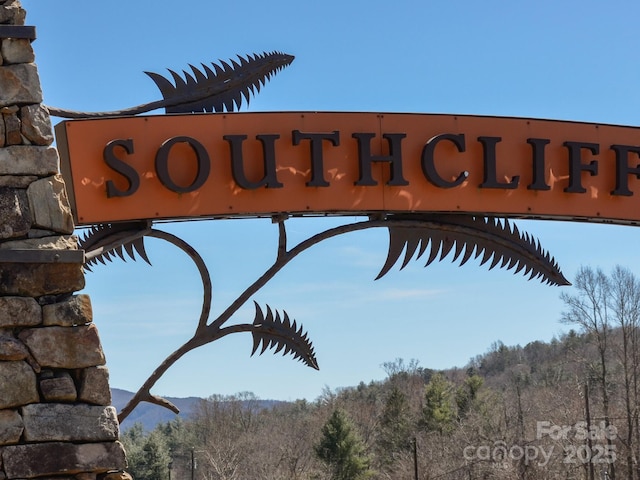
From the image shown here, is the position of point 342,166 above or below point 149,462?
above

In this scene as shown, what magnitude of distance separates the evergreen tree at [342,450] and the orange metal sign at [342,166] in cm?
2988

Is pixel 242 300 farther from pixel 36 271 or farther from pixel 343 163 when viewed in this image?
pixel 36 271

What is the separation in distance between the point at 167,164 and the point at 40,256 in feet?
7.10

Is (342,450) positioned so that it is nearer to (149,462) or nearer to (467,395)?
(149,462)

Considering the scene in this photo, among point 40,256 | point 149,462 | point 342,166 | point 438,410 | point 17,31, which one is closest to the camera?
point 40,256

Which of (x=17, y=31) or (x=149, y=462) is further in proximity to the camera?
(x=149, y=462)

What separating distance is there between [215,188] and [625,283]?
27.7m

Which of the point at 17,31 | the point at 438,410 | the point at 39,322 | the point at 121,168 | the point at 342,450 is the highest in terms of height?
the point at 17,31

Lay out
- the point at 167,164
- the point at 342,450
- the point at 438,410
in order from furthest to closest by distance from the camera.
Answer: the point at 438,410 → the point at 342,450 → the point at 167,164

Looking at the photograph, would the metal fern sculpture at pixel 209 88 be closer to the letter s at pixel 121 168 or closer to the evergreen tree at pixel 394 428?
the letter s at pixel 121 168

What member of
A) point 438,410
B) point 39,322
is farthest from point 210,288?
point 438,410

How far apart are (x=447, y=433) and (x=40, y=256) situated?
39.1m

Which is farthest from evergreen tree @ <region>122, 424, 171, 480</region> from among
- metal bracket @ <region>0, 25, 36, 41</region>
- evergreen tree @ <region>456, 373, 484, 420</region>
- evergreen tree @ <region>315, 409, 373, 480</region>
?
metal bracket @ <region>0, 25, 36, 41</region>

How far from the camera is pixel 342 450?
1447 inches
